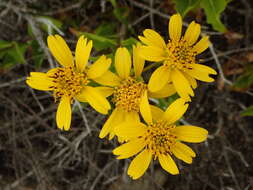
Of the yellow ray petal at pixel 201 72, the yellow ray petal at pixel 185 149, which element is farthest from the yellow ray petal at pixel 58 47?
the yellow ray petal at pixel 185 149

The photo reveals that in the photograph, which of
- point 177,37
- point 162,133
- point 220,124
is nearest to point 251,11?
point 220,124

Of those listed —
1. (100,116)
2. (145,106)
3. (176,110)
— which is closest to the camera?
(145,106)

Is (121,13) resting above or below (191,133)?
above

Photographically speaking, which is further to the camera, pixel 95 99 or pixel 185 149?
pixel 185 149

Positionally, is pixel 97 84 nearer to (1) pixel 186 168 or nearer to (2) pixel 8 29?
(1) pixel 186 168

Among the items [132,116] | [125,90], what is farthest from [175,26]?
[132,116]

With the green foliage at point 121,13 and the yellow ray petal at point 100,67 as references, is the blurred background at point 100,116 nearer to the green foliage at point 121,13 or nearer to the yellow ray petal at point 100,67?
the green foliage at point 121,13

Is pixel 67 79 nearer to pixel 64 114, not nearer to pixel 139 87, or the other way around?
pixel 64 114
